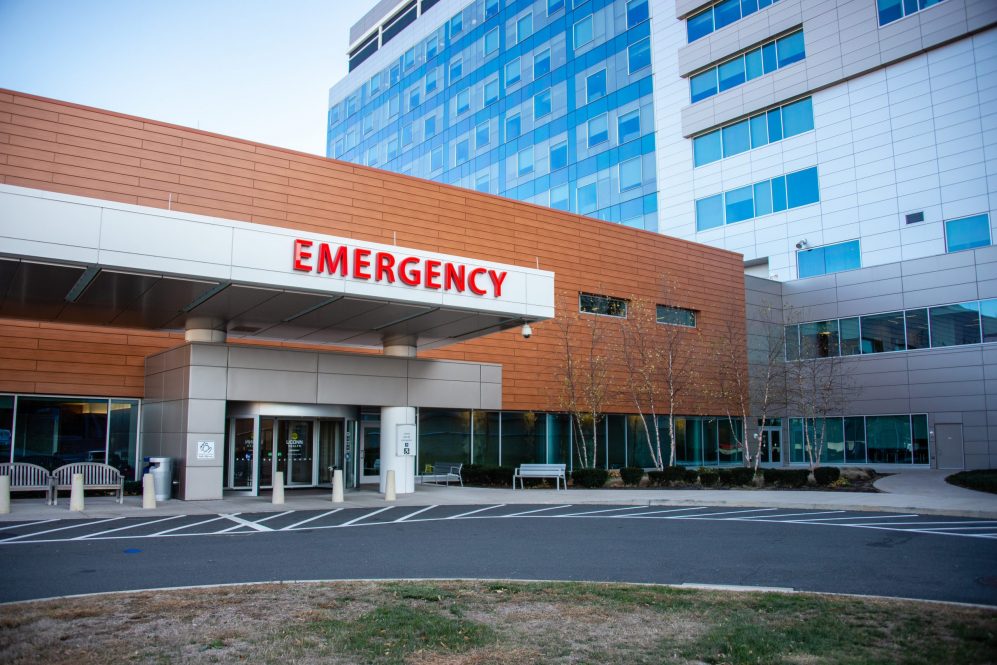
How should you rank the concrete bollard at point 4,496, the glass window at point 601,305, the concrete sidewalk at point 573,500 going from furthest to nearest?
the glass window at point 601,305
the concrete sidewalk at point 573,500
the concrete bollard at point 4,496

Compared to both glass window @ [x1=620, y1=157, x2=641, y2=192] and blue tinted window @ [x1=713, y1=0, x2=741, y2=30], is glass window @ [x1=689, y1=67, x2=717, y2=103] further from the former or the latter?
glass window @ [x1=620, y1=157, x2=641, y2=192]

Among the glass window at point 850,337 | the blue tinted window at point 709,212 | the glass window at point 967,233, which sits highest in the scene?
the blue tinted window at point 709,212

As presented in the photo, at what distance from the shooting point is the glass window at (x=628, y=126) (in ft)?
152

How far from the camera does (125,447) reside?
70.4 ft

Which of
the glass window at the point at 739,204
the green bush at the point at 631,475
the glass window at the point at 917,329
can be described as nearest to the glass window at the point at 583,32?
the glass window at the point at 739,204

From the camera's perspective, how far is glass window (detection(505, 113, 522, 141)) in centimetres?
5372

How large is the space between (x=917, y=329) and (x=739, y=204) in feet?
36.5

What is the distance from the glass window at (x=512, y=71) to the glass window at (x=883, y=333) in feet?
96.3

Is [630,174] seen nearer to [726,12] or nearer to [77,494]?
[726,12]

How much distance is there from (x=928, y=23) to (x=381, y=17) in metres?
50.4

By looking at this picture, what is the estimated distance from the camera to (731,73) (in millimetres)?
42594

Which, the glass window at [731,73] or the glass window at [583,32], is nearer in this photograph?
the glass window at [731,73]

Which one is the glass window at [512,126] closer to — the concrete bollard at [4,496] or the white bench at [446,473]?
the white bench at [446,473]

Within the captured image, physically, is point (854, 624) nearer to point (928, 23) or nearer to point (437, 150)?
point (928, 23)
